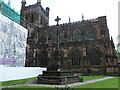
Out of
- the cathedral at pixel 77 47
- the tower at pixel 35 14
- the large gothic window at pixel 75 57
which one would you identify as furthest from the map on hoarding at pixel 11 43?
the tower at pixel 35 14

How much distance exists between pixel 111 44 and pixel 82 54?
5873 millimetres

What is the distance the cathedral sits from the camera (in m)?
28.5

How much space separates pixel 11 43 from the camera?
2555 centimetres

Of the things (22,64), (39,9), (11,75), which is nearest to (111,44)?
(22,64)

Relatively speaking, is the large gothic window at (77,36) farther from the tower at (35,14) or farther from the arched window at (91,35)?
the tower at (35,14)

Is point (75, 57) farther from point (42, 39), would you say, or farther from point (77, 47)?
point (42, 39)

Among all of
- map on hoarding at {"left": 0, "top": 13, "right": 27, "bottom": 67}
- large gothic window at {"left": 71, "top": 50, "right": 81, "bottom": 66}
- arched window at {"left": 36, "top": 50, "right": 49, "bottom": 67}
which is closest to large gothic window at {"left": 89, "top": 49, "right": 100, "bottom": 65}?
large gothic window at {"left": 71, "top": 50, "right": 81, "bottom": 66}

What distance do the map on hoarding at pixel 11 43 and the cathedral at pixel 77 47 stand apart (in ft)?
20.3

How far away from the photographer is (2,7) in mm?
25344

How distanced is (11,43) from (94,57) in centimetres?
1576

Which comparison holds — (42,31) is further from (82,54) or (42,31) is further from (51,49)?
(82,54)

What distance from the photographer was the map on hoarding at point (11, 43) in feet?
75.7

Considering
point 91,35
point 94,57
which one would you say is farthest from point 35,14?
point 94,57

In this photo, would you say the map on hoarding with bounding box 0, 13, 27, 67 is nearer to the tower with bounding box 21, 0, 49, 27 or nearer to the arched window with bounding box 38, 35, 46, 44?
the arched window with bounding box 38, 35, 46, 44
